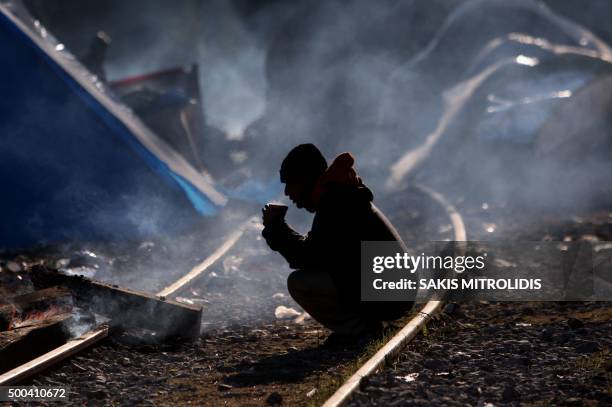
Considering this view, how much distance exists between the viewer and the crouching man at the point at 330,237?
197 inches

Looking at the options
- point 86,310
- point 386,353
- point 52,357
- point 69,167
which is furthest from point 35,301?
point 69,167

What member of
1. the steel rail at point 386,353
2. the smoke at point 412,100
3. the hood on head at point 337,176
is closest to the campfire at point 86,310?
the hood on head at point 337,176

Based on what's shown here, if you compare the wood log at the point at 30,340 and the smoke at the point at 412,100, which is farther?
the smoke at the point at 412,100

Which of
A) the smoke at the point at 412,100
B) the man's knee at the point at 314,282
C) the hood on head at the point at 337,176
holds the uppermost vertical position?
the smoke at the point at 412,100

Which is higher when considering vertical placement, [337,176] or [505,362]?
[337,176]

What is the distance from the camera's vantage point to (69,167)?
9.78m

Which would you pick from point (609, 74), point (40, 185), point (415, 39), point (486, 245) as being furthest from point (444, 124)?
point (40, 185)

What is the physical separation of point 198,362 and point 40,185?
5123 millimetres

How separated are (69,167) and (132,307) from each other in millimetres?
4576

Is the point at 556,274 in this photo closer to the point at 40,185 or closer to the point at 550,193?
the point at 550,193

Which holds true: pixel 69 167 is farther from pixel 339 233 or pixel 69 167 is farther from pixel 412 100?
pixel 412 100

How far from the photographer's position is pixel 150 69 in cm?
2573

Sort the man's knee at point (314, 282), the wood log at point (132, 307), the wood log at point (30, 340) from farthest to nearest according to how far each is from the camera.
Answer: the wood log at point (132, 307) → the man's knee at point (314, 282) → the wood log at point (30, 340)

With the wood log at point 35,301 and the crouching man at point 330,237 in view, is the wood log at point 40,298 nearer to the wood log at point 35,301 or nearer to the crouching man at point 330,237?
the wood log at point 35,301
